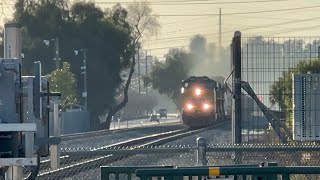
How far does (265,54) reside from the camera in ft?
66.2

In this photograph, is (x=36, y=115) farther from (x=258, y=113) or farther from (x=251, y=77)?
(x=258, y=113)

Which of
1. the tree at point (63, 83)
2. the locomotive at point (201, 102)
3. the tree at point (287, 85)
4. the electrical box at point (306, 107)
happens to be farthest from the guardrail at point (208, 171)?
the locomotive at point (201, 102)

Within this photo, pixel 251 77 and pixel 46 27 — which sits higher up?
pixel 46 27

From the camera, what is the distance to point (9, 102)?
10750mm

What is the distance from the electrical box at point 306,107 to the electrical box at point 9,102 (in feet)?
32.0

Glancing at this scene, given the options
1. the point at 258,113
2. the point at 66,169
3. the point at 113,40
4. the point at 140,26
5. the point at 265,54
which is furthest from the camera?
the point at 140,26

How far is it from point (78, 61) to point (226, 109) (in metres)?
12.3

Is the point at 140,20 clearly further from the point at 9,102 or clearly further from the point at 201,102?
the point at 9,102

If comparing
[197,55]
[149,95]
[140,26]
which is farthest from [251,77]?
[149,95]

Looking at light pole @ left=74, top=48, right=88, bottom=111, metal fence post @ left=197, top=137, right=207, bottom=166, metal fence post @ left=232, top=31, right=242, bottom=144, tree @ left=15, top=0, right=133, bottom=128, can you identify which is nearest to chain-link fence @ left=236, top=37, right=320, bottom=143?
metal fence post @ left=232, top=31, right=242, bottom=144

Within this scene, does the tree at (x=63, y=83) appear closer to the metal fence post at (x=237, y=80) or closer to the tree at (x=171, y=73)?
the metal fence post at (x=237, y=80)

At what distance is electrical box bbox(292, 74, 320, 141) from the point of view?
64.1ft

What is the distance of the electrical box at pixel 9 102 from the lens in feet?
34.8

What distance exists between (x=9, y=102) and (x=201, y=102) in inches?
2121
